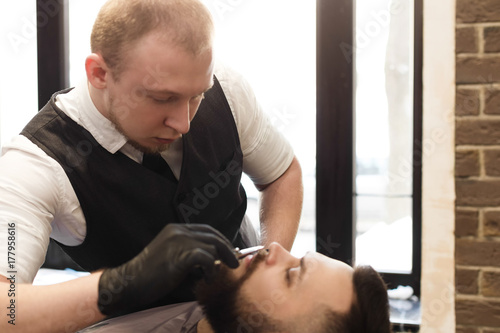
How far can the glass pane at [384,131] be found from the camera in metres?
2.23

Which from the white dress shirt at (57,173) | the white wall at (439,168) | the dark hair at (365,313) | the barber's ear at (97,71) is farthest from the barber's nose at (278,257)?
the white wall at (439,168)

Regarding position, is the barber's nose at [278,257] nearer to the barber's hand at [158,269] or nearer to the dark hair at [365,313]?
the dark hair at [365,313]

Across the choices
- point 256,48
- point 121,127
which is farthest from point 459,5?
point 121,127

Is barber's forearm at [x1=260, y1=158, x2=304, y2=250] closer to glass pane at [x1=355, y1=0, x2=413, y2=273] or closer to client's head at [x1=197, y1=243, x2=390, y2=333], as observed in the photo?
client's head at [x1=197, y1=243, x2=390, y2=333]

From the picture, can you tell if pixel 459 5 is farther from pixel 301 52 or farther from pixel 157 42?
pixel 157 42

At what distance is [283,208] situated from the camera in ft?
5.70

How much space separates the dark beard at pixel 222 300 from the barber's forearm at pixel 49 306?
323 mm

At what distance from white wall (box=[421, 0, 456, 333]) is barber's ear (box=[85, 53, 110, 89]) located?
1055 millimetres

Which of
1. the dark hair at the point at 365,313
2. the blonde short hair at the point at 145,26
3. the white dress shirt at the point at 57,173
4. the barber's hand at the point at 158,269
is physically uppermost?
the blonde short hair at the point at 145,26

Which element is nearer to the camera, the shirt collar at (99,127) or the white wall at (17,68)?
the shirt collar at (99,127)

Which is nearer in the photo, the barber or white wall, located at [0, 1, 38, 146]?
the barber

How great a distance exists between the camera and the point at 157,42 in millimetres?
1240

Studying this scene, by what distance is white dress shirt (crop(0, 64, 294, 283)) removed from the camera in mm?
1208

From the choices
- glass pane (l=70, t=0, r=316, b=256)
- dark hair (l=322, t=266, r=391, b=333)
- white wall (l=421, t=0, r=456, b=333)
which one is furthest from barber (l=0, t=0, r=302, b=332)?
glass pane (l=70, t=0, r=316, b=256)
